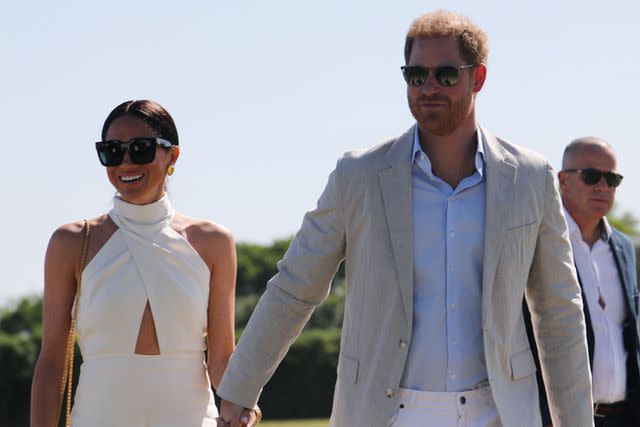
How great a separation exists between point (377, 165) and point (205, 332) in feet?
5.03

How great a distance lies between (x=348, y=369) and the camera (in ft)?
18.8

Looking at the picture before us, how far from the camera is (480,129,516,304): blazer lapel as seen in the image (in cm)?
564

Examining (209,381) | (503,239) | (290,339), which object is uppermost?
(503,239)

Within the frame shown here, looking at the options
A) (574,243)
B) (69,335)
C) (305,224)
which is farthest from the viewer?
(574,243)

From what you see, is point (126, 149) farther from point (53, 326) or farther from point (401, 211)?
point (401, 211)

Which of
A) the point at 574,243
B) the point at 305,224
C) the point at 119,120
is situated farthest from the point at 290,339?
the point at 574,243

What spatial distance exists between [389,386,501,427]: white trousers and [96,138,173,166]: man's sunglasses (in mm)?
1929

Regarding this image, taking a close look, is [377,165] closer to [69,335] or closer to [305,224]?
[305,224]

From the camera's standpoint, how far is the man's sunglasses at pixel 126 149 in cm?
679

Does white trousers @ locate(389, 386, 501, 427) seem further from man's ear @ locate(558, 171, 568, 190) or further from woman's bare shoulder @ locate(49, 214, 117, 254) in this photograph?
man's ear @ locate(558, 171, 568, 190)

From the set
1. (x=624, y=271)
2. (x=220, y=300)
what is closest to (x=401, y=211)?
(x=220, y=300)

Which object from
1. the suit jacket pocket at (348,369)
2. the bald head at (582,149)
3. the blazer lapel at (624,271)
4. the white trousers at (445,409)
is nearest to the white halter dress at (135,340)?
the suit jacket pocket at (348,369)

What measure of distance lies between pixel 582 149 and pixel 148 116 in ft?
11.5

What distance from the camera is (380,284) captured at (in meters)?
5.66
